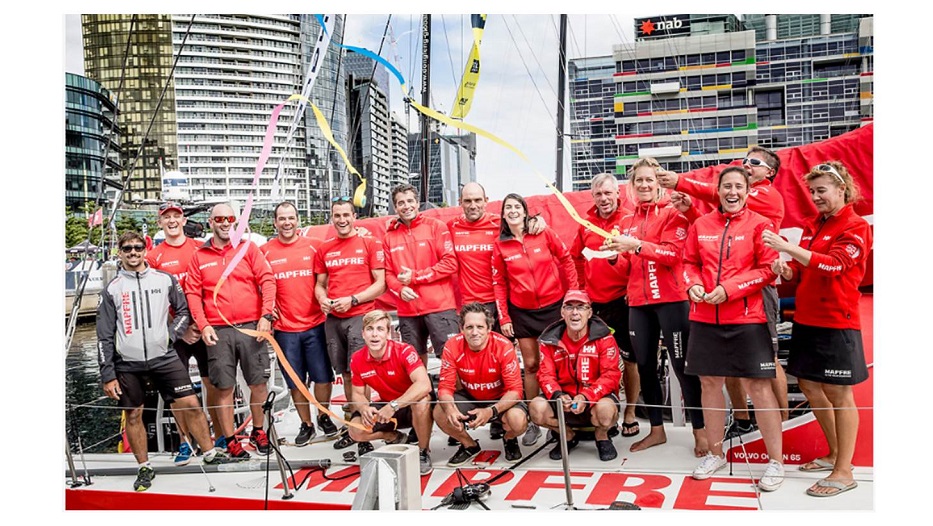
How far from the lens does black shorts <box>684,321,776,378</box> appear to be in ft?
8.22

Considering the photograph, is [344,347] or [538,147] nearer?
[344,347]

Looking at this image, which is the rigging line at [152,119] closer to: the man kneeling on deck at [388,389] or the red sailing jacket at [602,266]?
the man kneeling on deck at [388,389]

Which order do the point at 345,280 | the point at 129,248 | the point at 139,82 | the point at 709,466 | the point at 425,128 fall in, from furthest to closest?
1. the point at 425,128
2. the point at 139,82
3. the point at 345,280
4. the point at 129,248
5. the point at 709,466

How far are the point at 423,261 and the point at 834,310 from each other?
1.85 m

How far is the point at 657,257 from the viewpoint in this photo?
109 inches

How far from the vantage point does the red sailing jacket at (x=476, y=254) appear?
335 cm

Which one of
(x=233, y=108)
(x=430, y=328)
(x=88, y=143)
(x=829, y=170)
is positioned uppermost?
(x=233, y=108)

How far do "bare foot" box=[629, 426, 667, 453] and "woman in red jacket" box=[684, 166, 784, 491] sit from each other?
34 centimetres

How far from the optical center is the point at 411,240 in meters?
3.46

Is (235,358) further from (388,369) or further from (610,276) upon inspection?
(610,276)

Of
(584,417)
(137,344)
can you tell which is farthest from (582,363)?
(137,344)
